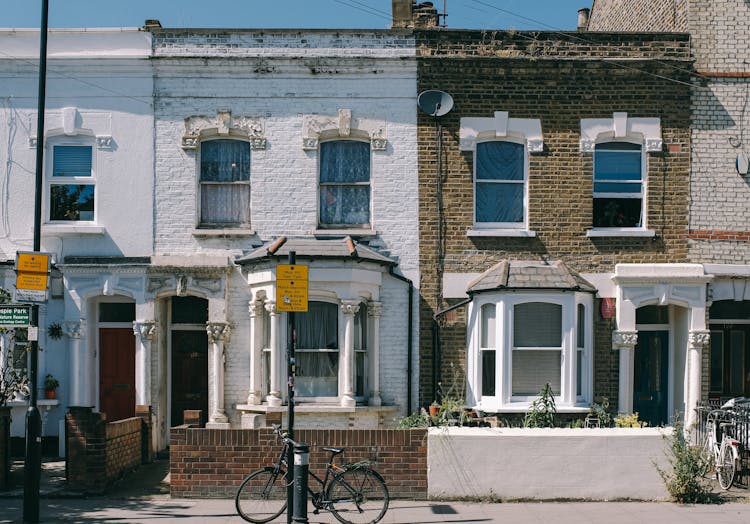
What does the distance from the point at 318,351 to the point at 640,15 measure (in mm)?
9889

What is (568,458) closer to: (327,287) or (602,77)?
(327,287)

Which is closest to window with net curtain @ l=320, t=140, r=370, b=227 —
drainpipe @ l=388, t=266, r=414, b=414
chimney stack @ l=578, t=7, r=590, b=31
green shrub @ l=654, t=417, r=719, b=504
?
drainpipe @ l=388, t=266, r=414, b=414

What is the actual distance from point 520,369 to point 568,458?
3018 millimetres

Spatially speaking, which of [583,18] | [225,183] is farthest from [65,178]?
[583,18]

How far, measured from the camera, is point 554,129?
14953mm

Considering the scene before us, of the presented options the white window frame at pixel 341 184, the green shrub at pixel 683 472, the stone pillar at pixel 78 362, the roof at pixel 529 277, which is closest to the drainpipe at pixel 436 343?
the roof at pixel 529 277

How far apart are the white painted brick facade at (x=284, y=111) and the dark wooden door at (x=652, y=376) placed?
4468mm

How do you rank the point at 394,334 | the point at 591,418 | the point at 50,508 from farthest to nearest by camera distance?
the point at 394,334, the point at 591,418, the point at 50,508

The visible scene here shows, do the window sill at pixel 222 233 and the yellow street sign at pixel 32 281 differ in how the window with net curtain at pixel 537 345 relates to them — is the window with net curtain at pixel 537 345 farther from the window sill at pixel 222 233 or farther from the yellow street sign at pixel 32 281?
the yellow street sign at pixel 32 281

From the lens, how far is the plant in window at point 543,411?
41.0 feet

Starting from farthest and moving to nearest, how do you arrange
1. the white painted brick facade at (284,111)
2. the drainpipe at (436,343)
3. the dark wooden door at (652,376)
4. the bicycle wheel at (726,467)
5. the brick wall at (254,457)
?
1. the dark wooden door at (652,376)
2. the white painted brick facade at (284,111)
3. the drainpipe at (436,343)
4. the bicycle wheel at (726,467)
5. the brick wall at (254,457)

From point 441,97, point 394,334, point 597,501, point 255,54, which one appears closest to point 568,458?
point 597,501

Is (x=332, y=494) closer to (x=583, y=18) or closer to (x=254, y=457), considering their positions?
(x=254, y=457)

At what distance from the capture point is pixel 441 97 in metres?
14.8
